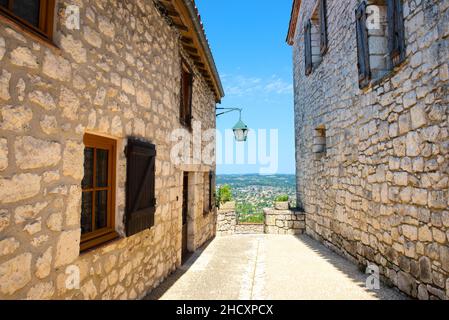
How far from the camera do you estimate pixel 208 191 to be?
8062mm

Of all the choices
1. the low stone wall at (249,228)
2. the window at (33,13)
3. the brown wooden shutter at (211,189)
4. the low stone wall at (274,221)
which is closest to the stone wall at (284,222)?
the low stone wall at (274,221)

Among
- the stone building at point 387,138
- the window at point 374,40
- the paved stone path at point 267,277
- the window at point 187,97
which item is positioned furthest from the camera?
the window at point 187,97

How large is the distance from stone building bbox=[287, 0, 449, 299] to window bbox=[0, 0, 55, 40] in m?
3.54

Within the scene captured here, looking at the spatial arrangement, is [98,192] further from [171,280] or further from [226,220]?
[226,220]

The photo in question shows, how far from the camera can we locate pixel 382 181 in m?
4.27

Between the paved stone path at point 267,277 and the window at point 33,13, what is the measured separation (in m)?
3.09

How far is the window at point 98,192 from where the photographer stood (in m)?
2.67

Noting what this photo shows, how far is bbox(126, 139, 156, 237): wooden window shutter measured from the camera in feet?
10.2

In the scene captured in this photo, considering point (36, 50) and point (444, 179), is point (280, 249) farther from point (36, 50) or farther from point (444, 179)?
point (36, 50)

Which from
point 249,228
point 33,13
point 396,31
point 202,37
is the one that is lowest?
point 249,228

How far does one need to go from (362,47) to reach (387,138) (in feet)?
5.51

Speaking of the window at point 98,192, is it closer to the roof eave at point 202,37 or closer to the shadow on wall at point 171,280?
the shadow on wall at point 171,280

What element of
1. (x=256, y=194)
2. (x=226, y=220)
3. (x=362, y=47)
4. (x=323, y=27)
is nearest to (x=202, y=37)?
(x=362, y=47)
